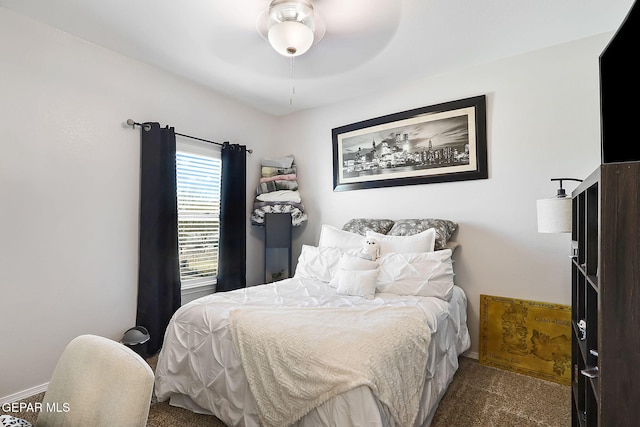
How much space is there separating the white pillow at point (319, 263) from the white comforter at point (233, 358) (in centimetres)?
40

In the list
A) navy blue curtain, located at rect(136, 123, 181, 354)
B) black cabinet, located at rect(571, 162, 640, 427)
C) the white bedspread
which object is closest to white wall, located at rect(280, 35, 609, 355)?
the white bedspread

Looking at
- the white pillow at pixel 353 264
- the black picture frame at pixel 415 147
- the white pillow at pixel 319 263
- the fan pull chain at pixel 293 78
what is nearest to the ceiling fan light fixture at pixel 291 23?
the fan pull chain at pixel 293 78

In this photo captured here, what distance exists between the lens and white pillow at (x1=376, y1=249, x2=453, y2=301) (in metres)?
2.22

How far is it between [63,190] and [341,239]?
2.31 metres

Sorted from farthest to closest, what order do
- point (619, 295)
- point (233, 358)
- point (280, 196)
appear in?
point (280, 196), point (233, 358), point (619, 295)

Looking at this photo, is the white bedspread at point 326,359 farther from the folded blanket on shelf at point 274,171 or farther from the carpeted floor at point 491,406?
the folded blanket on shelf at point 274,171

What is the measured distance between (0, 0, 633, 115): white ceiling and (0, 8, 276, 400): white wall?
9.4 inches

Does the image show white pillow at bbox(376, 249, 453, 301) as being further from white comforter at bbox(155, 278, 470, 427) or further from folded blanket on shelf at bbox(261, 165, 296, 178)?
folded blanket on shelf at bbox(261, 165, 296, 178)

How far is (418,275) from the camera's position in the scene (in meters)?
2.27

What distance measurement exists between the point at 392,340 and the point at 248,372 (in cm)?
75

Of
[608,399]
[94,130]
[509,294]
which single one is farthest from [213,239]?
[608,399]

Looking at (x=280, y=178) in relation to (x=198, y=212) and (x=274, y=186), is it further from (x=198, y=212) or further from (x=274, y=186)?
(x=198, y=212)

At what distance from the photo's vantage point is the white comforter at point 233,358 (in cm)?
157

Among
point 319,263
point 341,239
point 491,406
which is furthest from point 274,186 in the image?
point 491,406
